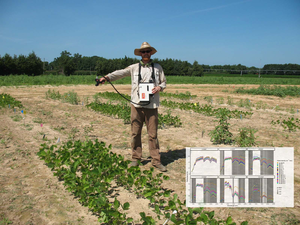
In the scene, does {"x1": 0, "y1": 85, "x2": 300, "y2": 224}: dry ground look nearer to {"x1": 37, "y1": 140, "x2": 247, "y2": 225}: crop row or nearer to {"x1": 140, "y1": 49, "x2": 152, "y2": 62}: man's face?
{"x1": 37, "y1": 140, "x2": 247, "y2": 225}: crop row

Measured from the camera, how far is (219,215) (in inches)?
98.2

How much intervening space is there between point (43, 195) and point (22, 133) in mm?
3345

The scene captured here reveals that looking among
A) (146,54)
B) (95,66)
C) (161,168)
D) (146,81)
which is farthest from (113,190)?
(95,66)

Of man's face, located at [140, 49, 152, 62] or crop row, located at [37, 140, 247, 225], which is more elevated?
man's face, located at [140, 49, 152, 62]

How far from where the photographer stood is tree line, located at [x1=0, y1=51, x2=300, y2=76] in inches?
1231

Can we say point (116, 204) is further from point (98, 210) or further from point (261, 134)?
point (261, 134)

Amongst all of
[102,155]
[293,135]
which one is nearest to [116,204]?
[102,155]

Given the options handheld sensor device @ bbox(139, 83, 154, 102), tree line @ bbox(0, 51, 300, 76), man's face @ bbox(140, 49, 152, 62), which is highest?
tree line @ bbox(0, 51, 300, 76)
